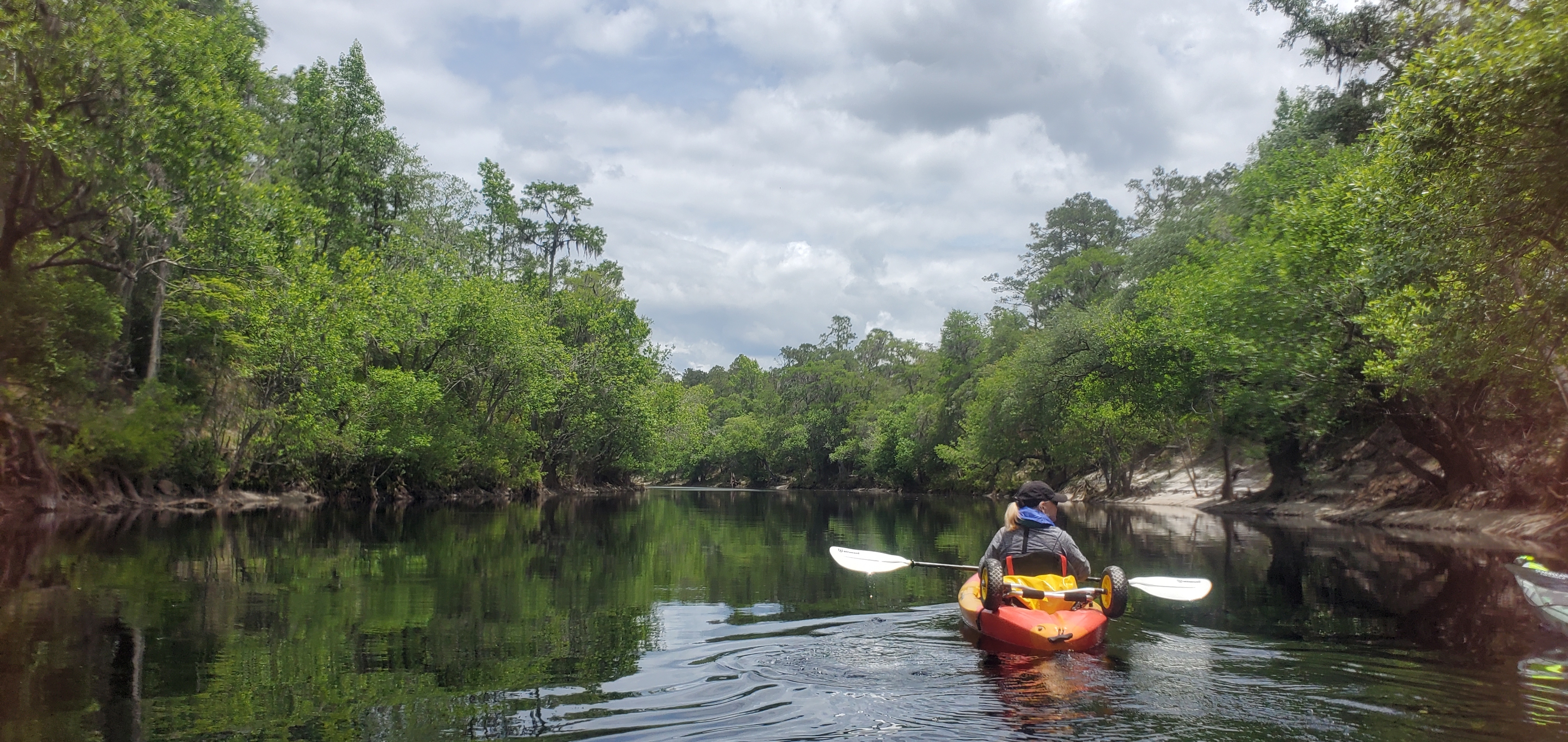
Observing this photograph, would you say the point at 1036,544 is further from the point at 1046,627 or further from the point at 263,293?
the point at 263,293

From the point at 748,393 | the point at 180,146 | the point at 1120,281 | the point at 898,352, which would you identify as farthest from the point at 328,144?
the point at 748,393

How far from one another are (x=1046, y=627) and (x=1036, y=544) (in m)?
1.06

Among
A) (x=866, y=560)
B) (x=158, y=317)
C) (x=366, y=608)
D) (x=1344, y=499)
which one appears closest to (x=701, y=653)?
Result: (x=866, y=560)

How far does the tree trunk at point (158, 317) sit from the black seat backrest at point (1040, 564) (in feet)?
78.7

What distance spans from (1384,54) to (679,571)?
26.3 m

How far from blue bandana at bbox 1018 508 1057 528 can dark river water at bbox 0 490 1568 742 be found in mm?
1189

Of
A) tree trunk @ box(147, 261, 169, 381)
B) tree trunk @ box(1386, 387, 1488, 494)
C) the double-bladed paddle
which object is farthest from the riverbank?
tree trunk @ box(147, 261, 169, 381)

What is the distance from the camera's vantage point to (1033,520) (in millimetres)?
8500

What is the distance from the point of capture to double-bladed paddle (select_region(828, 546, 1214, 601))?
8203 mm

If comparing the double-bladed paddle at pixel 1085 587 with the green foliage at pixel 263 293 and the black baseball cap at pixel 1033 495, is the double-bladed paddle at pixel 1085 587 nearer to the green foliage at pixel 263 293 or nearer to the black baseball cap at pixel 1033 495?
the black baseball cap at pixel 1033 495

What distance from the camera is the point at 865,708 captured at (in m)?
6.01

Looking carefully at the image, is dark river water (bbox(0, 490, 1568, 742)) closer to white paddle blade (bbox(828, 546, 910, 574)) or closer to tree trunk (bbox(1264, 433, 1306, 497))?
white paddle blade (bbox(828, 546, 910, 574))

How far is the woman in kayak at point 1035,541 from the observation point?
8492 mm

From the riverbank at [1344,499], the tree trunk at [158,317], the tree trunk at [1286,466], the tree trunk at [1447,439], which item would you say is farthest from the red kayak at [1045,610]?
the tree trunk at [1286,466]
